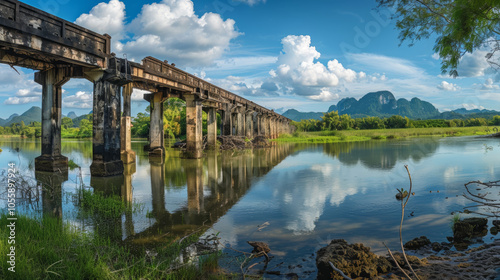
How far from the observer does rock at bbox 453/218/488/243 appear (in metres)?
5.16

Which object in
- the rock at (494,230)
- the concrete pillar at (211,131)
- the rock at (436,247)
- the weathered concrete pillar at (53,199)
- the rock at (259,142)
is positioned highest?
the concrete pillar at (211,131)

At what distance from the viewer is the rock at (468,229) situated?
16.9ft

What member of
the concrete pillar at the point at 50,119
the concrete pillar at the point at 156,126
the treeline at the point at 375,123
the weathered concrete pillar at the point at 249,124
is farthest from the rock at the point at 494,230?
the treeline at the point at 375,123

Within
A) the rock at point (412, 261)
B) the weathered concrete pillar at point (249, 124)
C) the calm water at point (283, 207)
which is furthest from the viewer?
the weathered concrete pillar at point (249, 124)

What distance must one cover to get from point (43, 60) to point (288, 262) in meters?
14.0

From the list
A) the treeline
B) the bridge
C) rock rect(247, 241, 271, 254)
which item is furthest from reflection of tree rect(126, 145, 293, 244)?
the treeline

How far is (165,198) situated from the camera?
8500 mm

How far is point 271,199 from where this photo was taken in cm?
841

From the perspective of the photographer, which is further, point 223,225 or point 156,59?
point 156,59

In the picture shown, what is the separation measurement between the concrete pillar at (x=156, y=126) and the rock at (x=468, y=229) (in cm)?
1727

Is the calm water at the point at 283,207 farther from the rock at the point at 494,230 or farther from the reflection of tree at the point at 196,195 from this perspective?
the rock at the point at 494,230

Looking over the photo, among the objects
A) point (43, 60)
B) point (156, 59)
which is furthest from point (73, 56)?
point (156, 59)

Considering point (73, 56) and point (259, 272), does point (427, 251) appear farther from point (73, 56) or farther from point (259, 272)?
point (73, 56)

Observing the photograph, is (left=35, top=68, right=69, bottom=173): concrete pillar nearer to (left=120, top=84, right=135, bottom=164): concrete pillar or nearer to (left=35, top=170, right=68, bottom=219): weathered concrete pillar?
(left=35, top=170, right=68, bottom=219): weathered concrete pillar
